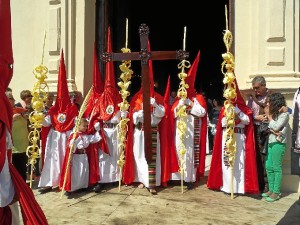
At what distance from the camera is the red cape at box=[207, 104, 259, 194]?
5422mm

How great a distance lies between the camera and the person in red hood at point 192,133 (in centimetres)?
581

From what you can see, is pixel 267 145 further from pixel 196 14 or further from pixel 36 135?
pixel 196 14

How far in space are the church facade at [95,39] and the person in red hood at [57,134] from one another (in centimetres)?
107

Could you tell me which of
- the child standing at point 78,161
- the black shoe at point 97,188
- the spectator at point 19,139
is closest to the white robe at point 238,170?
the black shoe at point 97,188

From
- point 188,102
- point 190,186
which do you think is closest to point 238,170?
point 190,186

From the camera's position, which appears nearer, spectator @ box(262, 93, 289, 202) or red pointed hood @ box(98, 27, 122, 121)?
spectator @ box(262, 93, 289, 202)

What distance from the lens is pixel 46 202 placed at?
5266 mm

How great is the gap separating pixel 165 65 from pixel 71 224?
11.0 metres

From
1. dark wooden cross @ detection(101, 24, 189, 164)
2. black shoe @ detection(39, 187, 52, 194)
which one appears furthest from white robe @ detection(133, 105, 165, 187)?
black shoe @ detection(39, 187, 52, 194)

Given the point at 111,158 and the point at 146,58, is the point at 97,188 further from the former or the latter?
the point at 146,58

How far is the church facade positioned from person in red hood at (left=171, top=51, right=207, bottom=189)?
986mm

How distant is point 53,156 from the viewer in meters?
5.86

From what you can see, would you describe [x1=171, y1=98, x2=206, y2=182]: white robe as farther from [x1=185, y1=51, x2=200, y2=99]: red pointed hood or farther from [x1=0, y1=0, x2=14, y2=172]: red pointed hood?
[x1=0, y1=0, x2=14, y2=172]: red pointed hood

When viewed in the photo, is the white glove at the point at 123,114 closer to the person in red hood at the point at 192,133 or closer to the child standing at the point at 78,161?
the child standing at the point at 78,161
